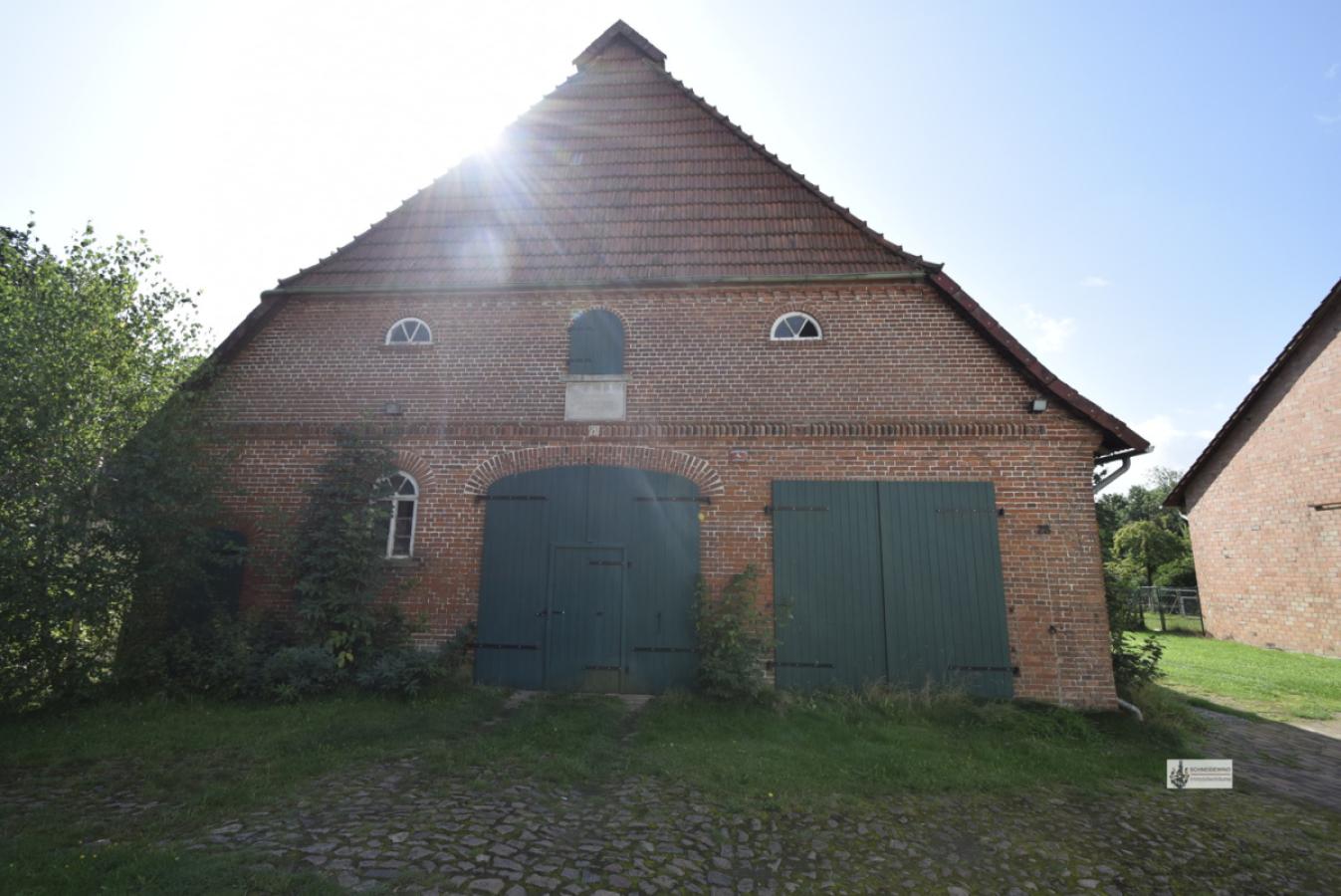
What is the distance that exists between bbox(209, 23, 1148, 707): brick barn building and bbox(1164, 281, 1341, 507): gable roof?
10.6 metres

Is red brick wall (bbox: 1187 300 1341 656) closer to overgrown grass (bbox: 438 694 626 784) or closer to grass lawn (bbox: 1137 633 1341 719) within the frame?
grass lawn (bbox: 1137 633 1341 719)

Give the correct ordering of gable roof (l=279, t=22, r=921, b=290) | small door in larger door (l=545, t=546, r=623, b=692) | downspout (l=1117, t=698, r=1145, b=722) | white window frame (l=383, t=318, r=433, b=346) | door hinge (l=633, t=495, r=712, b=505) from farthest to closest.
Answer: white window frame (l=383, t=318, r=433, b=346)
gable roof (l=279, t=22, r=921, b=290)
door hinge (l=633, t=495, r=712, b=505)
small door in larger door (l=545, t=546, r=623, b=692)
downspout (l=1117, t=698, r=1145, b=722)

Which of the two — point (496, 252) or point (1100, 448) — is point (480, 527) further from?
point (1100, 448)

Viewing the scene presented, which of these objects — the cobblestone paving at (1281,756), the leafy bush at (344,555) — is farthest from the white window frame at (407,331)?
the cobblestone paving at (1281,756)

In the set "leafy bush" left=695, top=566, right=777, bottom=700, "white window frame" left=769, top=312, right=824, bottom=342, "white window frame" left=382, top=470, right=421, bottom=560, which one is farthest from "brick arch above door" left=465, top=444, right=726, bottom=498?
"white window frame" left=769, top=312, right=824, bottom=342

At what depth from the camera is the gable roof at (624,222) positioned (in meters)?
8.73

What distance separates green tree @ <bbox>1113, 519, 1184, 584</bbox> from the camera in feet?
86.6

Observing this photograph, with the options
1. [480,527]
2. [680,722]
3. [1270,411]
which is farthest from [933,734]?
[1270,411]

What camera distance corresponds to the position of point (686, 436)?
27.2ft

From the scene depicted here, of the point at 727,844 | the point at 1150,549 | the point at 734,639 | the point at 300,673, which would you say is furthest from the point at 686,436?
the point at 1150,549

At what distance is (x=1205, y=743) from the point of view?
687 cm

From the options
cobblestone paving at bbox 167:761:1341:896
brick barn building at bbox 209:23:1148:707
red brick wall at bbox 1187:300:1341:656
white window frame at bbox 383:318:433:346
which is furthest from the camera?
red brick wall at bbox 1187:300:1341:656

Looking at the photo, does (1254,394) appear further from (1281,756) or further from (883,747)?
(883,747)

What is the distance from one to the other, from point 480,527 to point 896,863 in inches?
241
